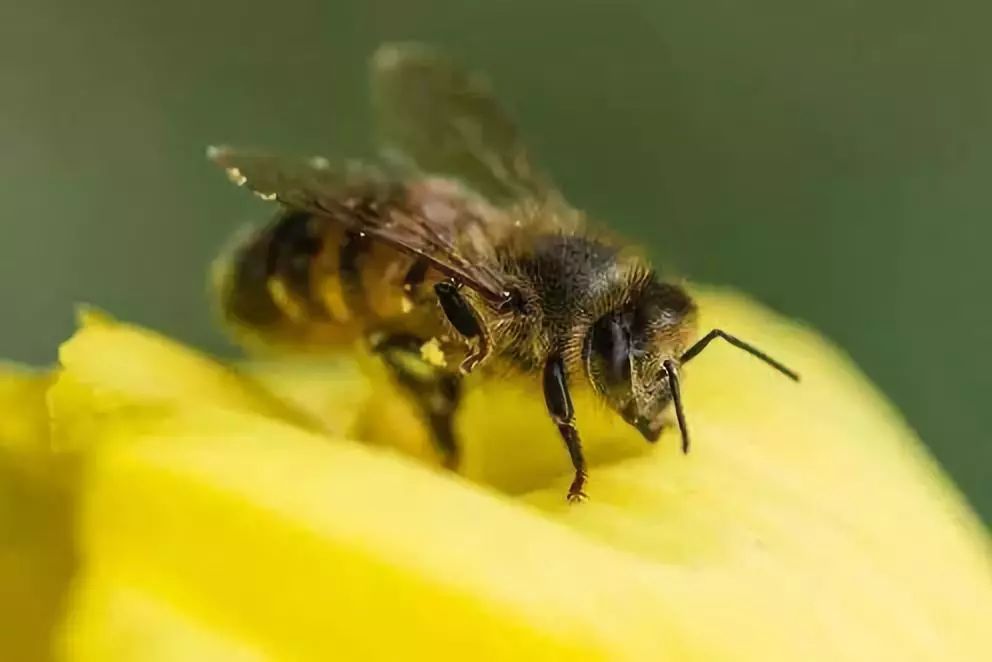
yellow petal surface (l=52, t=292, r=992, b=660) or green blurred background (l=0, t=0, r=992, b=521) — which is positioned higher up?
yellow petal surface (l=52, t=292, r=992, b=660)

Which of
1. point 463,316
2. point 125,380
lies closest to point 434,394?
point 463,316

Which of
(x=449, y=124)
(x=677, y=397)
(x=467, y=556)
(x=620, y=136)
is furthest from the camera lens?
(x=620, y=136)

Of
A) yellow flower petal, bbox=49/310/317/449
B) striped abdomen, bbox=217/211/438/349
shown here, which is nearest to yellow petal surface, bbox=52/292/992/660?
yellow flower petal, bbox=49/310/317/449

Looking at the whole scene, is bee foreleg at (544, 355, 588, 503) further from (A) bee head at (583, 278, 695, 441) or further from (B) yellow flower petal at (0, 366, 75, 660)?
(B) yellow flower petal at (0, 366, 75, 660)

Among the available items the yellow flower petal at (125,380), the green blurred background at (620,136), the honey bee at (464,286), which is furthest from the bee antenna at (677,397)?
the green blurred background at (620,136)

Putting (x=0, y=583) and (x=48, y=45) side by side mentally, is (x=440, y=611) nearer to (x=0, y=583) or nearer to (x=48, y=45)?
(x=0, y=583)

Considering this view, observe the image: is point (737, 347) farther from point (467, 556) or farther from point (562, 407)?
point (467, 556)
